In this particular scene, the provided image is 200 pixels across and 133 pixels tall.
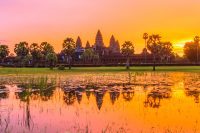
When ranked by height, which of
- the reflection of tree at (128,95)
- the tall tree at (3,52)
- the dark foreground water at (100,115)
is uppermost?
the tall tree at (3,52)

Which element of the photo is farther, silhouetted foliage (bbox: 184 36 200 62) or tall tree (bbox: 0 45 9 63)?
tall tree (bbox: 0 45 9 63)

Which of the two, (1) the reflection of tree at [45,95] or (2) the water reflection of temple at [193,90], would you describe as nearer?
(1) the reflection of tree at [45,95]

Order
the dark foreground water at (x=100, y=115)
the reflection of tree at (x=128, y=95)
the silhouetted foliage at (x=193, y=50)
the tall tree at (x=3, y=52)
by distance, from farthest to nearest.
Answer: the tall tree at (x=3, y=52), the silhouetted foliage at (x=193, y=50), the reflection of tree at (x=128, y=95), the dark foreground water at (x=100, y=115)

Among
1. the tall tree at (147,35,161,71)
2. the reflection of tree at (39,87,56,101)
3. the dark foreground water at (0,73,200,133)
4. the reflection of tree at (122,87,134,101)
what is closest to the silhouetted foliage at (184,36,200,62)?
the tall tree at (147,35,161,71)

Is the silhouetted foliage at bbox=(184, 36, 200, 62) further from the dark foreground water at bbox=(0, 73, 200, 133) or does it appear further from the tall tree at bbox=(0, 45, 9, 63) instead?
the dark foreground water at bbox=(0, 73, 200, 133)

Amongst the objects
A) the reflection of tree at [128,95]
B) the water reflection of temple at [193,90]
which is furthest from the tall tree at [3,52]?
the reflection of tree at [128,95]

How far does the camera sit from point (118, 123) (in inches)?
560

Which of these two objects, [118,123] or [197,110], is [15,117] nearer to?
[118,123]

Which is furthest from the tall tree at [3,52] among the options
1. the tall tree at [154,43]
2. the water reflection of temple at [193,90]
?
the water reflection of temple at [193,90]

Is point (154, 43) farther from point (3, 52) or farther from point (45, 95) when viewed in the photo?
point (45, 95)

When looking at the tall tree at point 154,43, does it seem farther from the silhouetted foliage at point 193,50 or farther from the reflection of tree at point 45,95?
the reflection of tree at point 45,95

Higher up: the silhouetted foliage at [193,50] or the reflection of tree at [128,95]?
the silhouetted foliage at [193,50]

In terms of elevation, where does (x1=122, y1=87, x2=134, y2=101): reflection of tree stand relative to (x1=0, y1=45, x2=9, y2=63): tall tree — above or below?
below

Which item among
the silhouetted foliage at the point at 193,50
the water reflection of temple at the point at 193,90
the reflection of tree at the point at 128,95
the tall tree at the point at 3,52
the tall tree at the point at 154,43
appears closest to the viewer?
the reflection of tree at the point at 128,95
